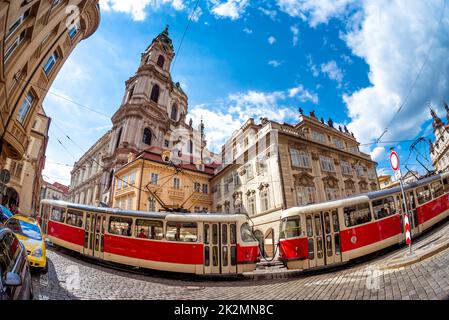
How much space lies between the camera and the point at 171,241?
8609 mm

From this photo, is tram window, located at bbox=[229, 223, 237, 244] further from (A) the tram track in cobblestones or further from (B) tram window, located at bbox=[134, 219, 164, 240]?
(B) tram window, located at bbox=[134, 219, 164, 240]

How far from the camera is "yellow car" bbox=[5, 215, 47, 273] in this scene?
5.57m

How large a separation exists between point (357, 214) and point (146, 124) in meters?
30.6

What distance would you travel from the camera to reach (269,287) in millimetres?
6840

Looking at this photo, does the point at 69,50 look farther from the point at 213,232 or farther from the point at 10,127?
the point at 213,232

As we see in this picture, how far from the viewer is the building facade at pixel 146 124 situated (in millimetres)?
→ 29578

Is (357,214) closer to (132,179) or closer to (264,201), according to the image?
(264,201)

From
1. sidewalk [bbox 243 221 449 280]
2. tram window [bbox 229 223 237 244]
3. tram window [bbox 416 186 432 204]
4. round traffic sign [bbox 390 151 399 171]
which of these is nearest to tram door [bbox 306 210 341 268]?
sidewalk [bbox 243 221 449 280]

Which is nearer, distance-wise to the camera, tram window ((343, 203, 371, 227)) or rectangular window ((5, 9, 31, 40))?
rectangular window ((5, 9, 31, 40))

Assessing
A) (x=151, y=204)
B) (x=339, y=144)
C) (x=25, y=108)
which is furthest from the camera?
(x=339, y=144)

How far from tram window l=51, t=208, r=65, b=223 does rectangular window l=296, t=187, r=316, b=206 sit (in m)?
16.3

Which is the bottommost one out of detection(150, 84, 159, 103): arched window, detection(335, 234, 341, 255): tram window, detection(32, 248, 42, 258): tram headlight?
detection(335, 234, 341, 255): tram window

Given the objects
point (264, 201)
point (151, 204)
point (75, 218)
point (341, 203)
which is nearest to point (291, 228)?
point (341, 203)

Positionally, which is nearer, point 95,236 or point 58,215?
point 95,236
